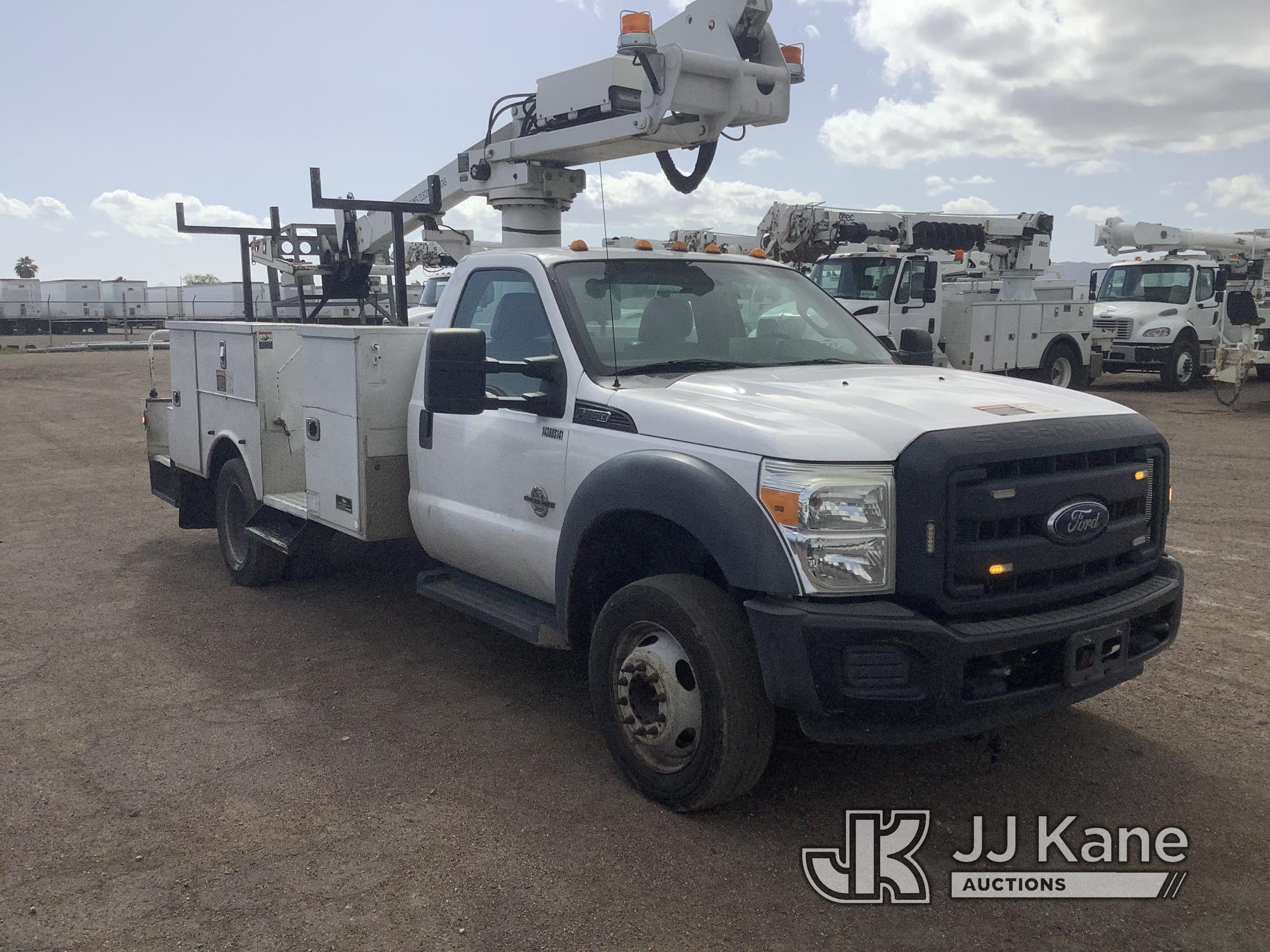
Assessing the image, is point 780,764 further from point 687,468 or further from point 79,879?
point 79,879

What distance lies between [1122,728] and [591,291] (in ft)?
9.56

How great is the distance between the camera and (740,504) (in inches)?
139

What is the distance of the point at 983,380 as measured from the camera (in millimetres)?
4527

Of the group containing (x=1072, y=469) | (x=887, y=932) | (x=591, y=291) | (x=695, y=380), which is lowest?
(x=887, y=932)

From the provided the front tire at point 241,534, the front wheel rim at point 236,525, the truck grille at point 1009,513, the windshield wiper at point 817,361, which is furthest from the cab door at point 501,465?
the front wheel rim at point 236,525

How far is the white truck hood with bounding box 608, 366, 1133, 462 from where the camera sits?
3.50 metres

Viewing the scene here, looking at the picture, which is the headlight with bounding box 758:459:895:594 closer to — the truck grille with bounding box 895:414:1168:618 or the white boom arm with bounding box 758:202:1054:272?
the truck grille with bounding box 895:414:1168:618

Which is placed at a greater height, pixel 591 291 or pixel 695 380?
pixel 591 291

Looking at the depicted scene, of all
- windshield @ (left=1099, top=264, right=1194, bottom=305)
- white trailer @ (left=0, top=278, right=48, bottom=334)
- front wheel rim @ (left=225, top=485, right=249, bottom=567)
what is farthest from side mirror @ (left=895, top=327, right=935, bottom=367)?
white trailer @ (left=0, top=278, right=48, bottom=334)

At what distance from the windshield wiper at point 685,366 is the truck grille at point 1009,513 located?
1308 mm

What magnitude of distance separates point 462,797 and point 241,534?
3.67 meters

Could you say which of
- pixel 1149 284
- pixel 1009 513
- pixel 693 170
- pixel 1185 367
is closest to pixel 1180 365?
pixel 1185 367

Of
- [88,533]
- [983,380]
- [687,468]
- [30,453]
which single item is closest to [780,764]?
[687,468]

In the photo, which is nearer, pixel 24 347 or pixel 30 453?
pixel 30 453
